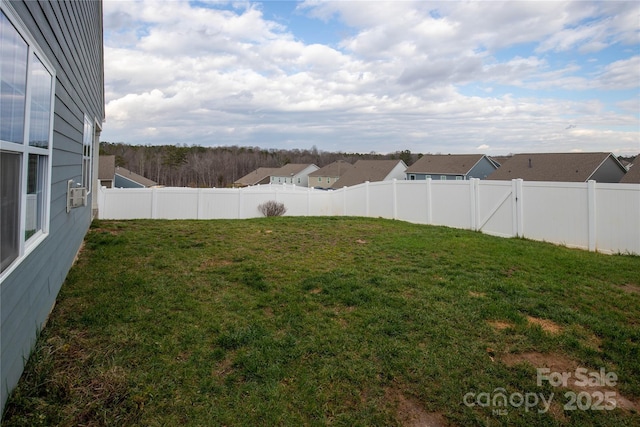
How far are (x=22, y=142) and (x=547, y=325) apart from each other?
15.7 feet

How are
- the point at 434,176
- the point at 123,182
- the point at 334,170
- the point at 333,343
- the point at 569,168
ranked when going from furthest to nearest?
the point at 334,170 < the point at 434,176 < the point at 123,182 < the point at 569,168 < the point at 333,343

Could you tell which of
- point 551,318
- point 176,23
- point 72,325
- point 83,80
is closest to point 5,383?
point 72,325

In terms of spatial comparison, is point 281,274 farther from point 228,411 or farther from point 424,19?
point 424,19

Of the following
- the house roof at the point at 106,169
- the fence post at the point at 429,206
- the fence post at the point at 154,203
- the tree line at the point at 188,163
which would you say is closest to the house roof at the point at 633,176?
the fence post at the point at 429,206

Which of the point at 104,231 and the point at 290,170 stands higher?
the point at 290,170

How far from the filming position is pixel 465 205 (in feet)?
32.2

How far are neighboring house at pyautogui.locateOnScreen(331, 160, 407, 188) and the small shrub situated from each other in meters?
20.5

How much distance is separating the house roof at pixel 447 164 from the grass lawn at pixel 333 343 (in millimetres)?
26262

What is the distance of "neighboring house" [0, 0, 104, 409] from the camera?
7.12 ft

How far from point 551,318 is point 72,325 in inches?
186

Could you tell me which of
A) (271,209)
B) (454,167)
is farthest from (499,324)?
(454,167)

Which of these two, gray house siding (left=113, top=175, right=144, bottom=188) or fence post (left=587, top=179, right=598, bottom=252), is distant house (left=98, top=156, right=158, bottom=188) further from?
Result: fence post (left=587, top=179, right=598, bottom=252)

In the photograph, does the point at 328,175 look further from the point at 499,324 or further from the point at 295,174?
the point at 499,324

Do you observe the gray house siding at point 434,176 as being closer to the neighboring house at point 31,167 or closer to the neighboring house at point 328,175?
the neighboring house at point 328,175
